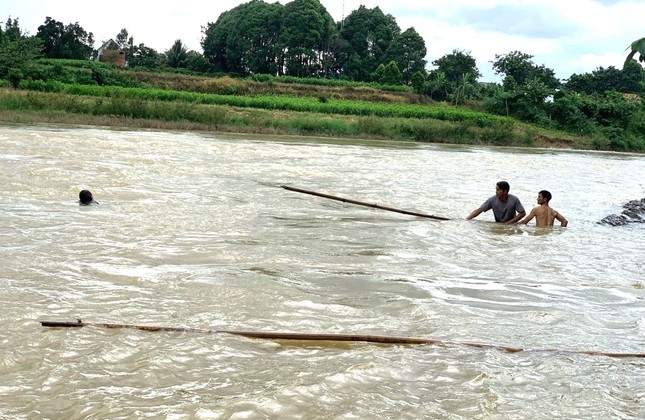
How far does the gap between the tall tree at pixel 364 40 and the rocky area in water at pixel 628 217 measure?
54.8m

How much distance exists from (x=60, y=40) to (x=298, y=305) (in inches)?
2160

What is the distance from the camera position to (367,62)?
2670 inches

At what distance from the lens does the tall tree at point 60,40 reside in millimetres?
53938

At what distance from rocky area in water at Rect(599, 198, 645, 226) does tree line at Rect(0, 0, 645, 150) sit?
23755mm

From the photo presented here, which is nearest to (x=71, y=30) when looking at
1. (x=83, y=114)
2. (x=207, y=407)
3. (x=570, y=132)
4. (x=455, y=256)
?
(x=83, y=114)

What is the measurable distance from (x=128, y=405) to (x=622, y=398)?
2714 mm

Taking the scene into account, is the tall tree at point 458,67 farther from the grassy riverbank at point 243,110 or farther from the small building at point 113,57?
the small building at point 113,57

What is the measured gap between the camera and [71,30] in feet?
182

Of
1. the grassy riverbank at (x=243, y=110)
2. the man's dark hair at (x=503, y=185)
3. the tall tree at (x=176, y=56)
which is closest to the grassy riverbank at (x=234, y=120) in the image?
the grassy riverbank at (x=243, y=110)

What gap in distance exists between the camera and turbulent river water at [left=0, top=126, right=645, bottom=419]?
3848mm

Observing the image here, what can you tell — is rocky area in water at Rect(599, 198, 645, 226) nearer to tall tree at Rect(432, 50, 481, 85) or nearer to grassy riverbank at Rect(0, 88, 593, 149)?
grassy riverbank at Rect(0, 88, 593, 149)

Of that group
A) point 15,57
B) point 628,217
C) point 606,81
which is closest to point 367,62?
point 606,81

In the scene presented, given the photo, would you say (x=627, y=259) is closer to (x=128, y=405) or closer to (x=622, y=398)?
(x=622, y=398)

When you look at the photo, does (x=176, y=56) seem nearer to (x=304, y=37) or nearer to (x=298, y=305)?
(x=304, y=37)
